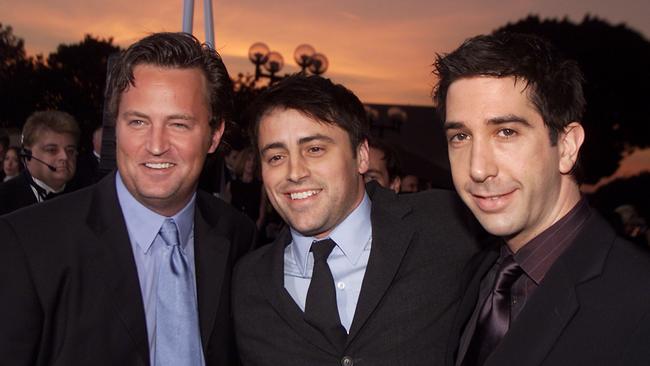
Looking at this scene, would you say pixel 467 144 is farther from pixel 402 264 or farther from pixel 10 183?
pixel 10 183

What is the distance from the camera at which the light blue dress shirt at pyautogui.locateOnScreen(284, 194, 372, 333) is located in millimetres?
3029

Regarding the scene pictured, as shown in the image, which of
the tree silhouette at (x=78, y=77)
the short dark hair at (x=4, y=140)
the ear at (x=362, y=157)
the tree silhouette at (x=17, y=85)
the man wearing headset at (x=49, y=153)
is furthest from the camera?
the tree silhouette at (x=78, y=77)

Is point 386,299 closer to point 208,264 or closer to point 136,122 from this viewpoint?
point 208,264

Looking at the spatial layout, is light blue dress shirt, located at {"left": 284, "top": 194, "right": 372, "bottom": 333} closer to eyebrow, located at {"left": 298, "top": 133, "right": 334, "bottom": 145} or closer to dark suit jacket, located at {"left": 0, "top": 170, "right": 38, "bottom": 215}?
eyebrow, located at {"left": 298, "top": 133, "right": 334, "bottom": 145}

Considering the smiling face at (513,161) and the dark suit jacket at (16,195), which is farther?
the dark suit jacket at (16,195)

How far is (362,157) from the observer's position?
135 inches

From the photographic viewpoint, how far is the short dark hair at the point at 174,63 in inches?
122

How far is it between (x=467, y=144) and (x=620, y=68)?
2773 cm

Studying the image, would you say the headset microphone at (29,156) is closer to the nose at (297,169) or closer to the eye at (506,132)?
the nose at (297,169)

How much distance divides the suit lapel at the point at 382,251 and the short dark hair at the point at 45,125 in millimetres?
3827

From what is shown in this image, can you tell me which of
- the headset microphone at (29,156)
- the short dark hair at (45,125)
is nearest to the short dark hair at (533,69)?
the headset microphone at (29,156)

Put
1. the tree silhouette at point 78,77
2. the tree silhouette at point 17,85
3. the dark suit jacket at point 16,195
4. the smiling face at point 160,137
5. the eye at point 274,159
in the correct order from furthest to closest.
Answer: the tree silhouette at point 78,77 < the tree silhouette at point 17,85 < the dark suit jacket at point 16,195 < the eye at point 274,159 < the smiling face at point 160,137

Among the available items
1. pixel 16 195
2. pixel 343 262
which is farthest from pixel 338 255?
pixel 16 195

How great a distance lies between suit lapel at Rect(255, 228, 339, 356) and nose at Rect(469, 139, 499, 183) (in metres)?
1.01
